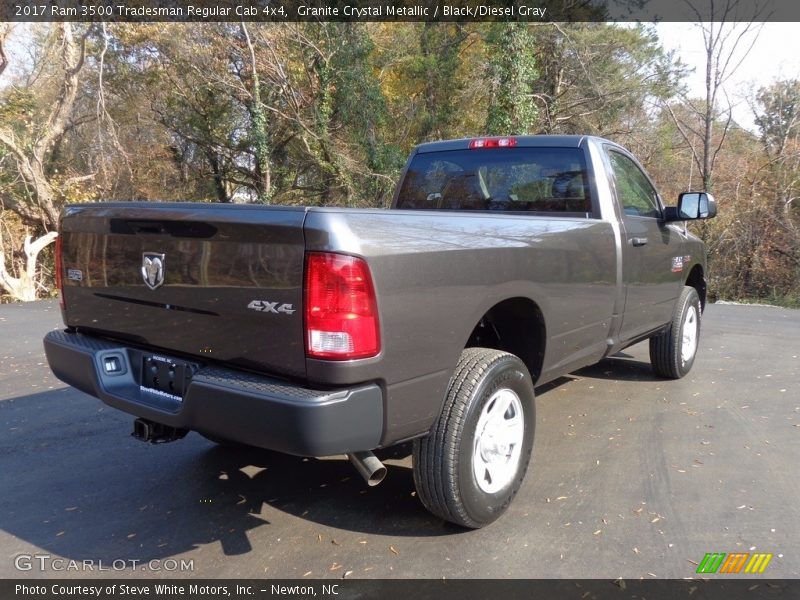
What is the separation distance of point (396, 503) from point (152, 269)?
5.61 feet

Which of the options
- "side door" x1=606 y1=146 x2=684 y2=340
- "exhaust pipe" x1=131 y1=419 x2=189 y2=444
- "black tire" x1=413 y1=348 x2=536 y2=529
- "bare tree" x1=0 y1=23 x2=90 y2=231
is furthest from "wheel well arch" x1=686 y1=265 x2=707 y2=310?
"bare tree" x1=0 y1=23 x2=90 y2=231

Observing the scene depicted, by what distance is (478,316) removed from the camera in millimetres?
2959

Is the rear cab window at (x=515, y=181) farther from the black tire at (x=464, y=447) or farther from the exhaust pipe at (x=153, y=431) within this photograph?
the exhaust pipe at (x=153, y=431)

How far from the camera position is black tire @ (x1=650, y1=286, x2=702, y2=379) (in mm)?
5496

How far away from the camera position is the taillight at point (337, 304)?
2.34 m

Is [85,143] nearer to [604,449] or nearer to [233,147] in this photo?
[233,147]

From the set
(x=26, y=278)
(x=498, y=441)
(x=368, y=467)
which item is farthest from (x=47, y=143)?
(x=368, y=467)

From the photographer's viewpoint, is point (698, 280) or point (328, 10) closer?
point (698, 280)

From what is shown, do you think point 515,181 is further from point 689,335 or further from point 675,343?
point 689,335

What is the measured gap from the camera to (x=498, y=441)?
10.3ft

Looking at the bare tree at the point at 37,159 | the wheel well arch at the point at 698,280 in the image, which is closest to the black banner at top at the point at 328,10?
the bare tree at the point at 37,159

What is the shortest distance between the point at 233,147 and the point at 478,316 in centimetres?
2229

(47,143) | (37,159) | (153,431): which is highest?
(47,143)

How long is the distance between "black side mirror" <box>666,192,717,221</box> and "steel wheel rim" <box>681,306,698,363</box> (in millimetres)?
1074
